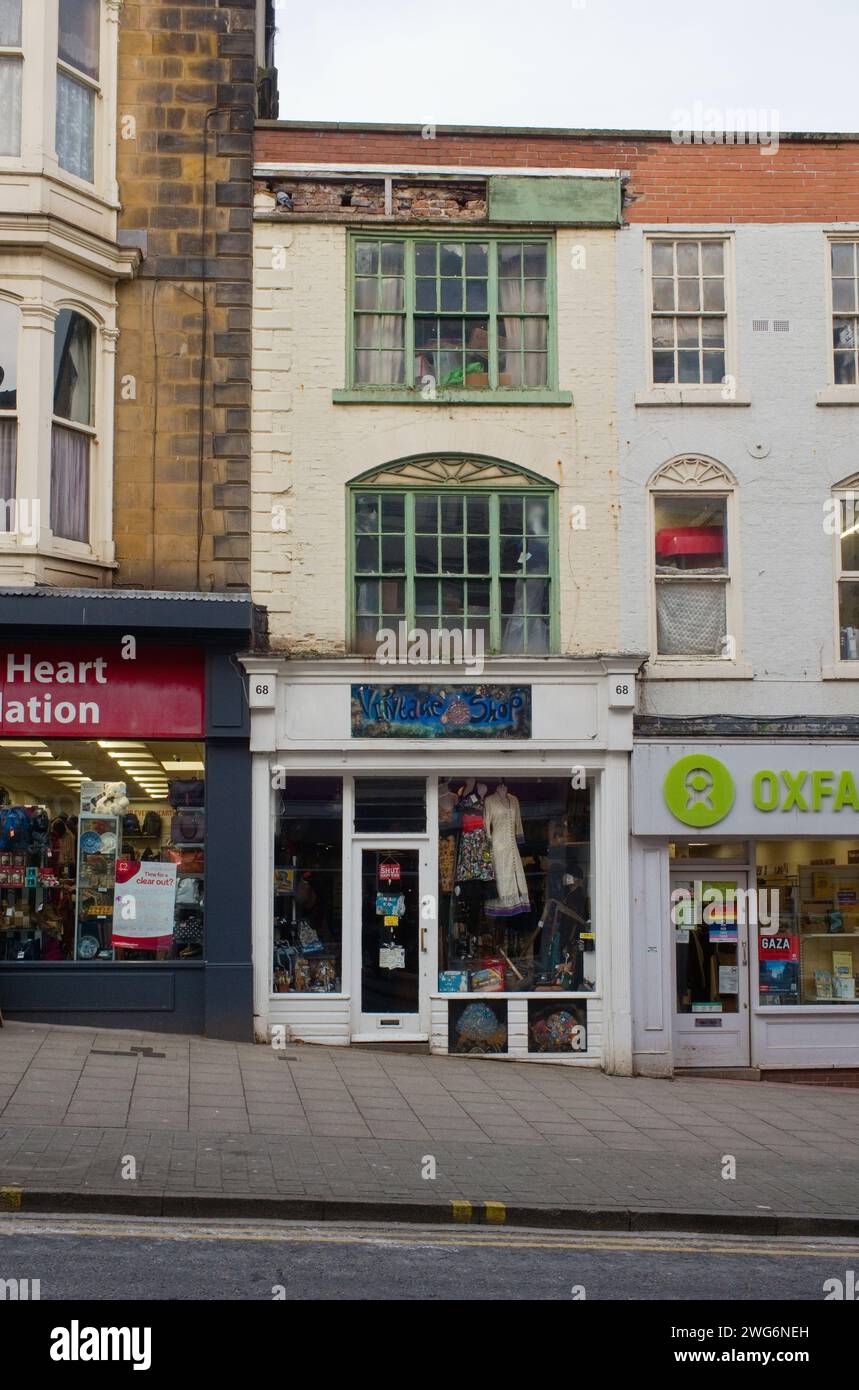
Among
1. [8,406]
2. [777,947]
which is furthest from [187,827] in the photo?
[777,947]

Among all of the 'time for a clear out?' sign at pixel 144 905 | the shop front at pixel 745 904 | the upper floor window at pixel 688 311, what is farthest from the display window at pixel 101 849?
the upper floor window at pixel 688 311

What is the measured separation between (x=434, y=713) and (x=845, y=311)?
6.83 meters

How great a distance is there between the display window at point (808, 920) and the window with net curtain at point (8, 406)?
9201 millimetres

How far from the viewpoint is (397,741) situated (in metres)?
16.1

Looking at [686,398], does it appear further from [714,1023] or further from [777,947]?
[714,1023]

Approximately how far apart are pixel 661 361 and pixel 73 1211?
38.3 feet

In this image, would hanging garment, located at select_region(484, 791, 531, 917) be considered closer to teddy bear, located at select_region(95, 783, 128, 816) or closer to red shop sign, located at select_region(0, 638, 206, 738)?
red shop sign, located at select_region(0, 638, 206, 738)

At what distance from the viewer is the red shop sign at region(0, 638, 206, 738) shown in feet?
51.3

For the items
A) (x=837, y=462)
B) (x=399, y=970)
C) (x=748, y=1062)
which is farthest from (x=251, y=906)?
(x=837, y=462)

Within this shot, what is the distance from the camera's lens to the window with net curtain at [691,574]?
1680 cm

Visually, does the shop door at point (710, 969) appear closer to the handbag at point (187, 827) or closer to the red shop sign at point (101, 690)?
the handbag at point (187, 827)

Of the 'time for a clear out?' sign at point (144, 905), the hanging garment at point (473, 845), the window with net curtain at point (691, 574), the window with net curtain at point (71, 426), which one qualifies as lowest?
the 'time for a clear out?' sign at point (144, 905)

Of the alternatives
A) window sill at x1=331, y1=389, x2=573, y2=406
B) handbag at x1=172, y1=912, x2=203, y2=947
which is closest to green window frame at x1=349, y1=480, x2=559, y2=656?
window sill at x1=331, y1=389, x2=573, y2=406

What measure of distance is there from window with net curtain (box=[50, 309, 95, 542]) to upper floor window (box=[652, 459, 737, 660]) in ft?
21.1
